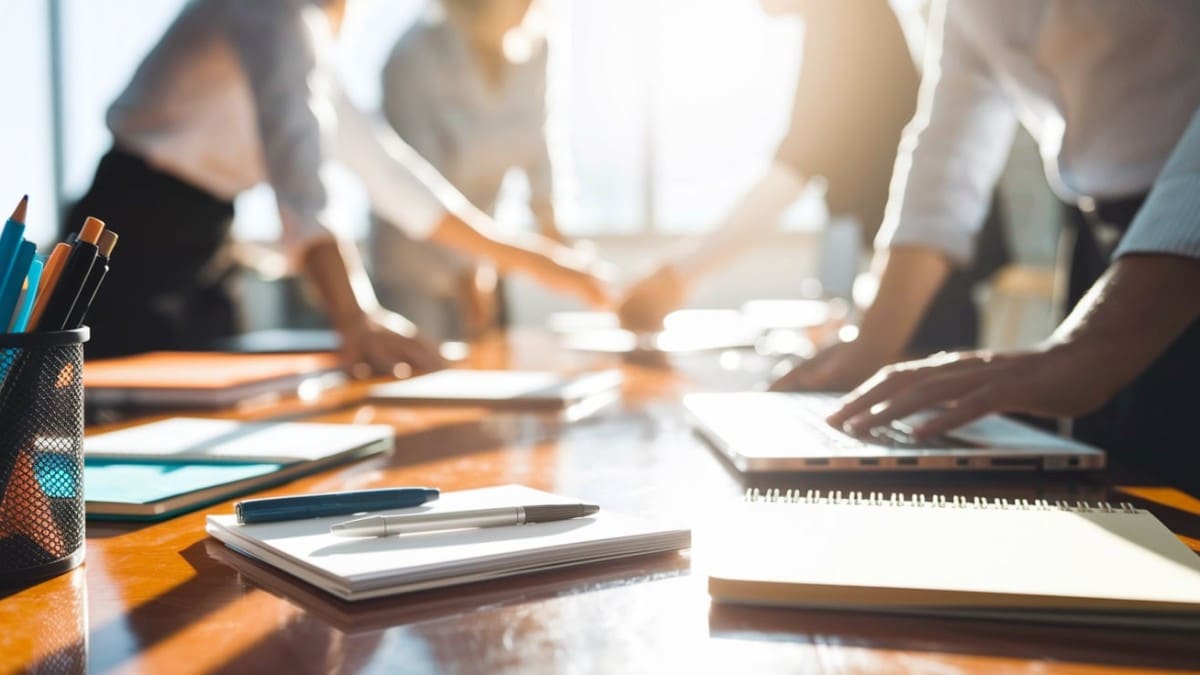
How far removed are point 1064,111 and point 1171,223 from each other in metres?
0.39

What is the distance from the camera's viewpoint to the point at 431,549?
1.42ft

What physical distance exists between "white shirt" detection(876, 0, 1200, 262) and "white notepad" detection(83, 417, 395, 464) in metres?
0.65

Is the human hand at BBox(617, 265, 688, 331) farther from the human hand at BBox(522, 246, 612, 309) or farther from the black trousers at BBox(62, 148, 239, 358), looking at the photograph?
the black trousers at BBox(62, 148, 239, 358)

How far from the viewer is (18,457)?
416 millimetres

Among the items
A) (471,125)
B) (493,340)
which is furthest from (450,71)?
(493,340)

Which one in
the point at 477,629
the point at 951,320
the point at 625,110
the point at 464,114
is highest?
the point at 625,110

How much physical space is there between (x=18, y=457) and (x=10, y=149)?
480cm

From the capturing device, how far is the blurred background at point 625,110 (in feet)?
15.0

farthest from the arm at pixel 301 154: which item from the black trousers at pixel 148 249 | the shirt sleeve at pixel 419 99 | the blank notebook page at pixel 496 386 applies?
Result: the shirt sleeve at pixel 419 99

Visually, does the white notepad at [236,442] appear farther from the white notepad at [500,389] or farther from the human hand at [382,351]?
the human hand at [382,351]

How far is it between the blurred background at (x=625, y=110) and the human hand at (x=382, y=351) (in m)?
3.04

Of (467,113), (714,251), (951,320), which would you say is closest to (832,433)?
(951,320)

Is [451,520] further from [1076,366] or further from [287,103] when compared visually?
[287,103]

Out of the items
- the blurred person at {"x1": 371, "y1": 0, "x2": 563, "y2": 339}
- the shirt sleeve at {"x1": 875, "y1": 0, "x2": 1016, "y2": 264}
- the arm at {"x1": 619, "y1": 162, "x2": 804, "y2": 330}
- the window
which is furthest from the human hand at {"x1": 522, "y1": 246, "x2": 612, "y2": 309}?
the window
